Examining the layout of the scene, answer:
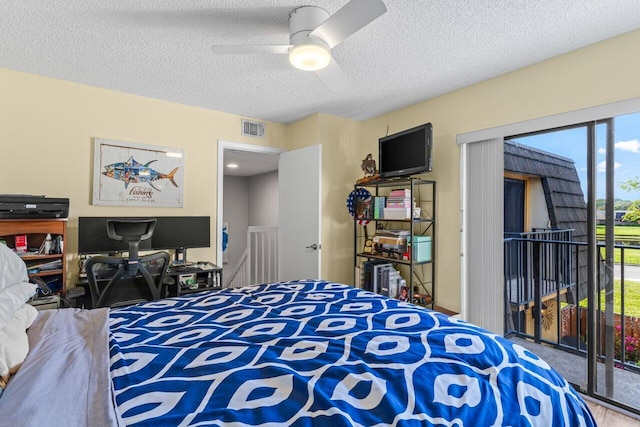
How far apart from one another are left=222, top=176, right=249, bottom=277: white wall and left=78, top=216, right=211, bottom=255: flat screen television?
4317mm

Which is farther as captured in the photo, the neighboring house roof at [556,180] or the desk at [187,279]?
the desk at [187,279]

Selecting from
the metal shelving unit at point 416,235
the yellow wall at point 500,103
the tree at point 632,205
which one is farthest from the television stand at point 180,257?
the tree at point 632,205

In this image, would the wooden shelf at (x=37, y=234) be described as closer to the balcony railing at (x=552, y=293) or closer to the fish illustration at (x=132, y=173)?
the fish illustration at (x=132, y=173)

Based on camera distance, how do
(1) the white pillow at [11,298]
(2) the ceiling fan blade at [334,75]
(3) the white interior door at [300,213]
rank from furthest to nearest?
(3) the white interior door at [300,213] < (2) the ceiling fan blade at [334,75] < (1) the white pillow at [11,298]

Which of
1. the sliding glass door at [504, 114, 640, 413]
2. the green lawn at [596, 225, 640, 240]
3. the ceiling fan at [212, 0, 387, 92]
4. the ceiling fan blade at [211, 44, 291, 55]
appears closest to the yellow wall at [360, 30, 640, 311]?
the sliding glass door at [504, 114, 640, 413]

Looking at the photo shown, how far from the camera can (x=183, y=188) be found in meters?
3.34

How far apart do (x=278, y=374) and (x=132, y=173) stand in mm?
2791

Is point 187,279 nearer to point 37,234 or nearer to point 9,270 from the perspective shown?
point 37,234

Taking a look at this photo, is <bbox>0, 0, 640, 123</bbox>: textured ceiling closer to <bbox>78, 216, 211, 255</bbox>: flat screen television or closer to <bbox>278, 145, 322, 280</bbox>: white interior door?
<bbox>278, 145, 322, 280</bbox>: white interior door

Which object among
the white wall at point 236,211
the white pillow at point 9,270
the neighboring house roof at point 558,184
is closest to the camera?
the white pillow at point 9,270

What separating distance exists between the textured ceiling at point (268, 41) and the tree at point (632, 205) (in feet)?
3.06

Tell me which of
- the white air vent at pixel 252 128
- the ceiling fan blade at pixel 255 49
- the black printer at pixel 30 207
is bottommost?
the black printer at pixel 30 207

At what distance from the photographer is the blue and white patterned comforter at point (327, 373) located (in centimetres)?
86

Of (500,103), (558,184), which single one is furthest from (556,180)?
(500,103)
